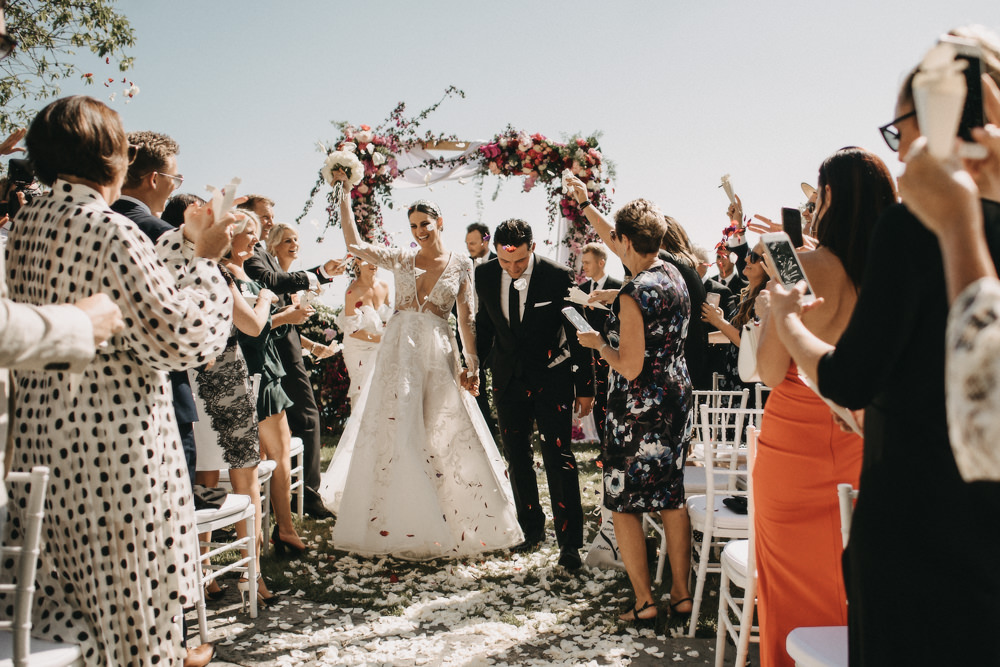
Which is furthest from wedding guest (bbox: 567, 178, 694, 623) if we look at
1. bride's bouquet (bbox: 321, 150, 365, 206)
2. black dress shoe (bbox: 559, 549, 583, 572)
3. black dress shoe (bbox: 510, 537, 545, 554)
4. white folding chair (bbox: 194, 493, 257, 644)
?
bride's bouquet (bbox: 321, 150, 365, 206)

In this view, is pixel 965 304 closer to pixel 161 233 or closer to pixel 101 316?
pixel 101 316

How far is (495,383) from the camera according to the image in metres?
4.74

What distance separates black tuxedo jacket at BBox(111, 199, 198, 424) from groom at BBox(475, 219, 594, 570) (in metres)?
2.23

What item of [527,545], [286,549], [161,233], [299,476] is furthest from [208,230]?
[299,476]

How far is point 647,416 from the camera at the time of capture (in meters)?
3.43

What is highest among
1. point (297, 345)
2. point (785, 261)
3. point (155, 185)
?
point (155, 185)

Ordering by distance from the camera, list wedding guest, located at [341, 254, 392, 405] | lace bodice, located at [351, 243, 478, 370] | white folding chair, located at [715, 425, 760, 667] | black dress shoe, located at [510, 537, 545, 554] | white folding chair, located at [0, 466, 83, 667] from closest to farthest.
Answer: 1. white folding chair, located at [0, 466, 83, 667]
2. white folding chair, located at [715, 425, 760, 667]
3. black dress shoe, located at [510, 537, 545, 554]
4. lace bodice, located at [351, 243, 478, 370]
5. wedding guest, located at [341, 254, 392, 405]

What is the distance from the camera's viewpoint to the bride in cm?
445

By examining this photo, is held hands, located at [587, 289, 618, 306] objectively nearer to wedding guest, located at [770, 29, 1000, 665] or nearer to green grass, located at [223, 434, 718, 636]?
green grass, located at [223, 434, 718, 636]

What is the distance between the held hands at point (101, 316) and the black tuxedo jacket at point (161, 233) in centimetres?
121

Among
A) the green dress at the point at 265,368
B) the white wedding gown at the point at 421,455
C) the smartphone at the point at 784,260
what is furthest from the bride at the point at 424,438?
the smartphone at the point at 784,260

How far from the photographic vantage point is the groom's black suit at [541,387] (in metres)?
4.49

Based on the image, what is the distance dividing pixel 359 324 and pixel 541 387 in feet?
9.36

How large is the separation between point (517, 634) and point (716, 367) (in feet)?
12.9
